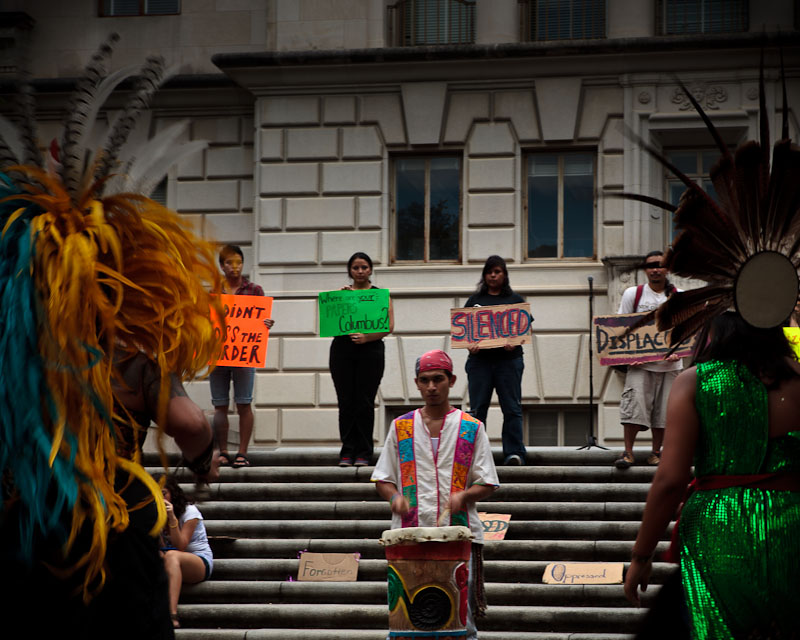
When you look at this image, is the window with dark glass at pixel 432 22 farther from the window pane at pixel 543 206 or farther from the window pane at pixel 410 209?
the window pane at pixel 543 206

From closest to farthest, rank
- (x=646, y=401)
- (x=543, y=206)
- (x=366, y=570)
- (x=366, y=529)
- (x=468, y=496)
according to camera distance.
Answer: (x=468, y=496) → (x=366, y=570) → (x=366, y=529) → (x=646, y=401) → (x=543, y=206)

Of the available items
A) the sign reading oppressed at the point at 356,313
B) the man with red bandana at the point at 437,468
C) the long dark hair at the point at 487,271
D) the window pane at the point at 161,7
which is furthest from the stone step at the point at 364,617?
the window pane at the point at 161,7

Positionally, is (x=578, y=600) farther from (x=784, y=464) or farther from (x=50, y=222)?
(x=50, y=222)

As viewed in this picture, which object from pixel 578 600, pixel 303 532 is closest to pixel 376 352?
pixel 303 532

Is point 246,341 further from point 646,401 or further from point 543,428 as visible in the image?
point 543,428

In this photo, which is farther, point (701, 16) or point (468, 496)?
point (701, 16)

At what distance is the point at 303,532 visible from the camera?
11227 millimetres

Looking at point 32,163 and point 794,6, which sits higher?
point 794,6

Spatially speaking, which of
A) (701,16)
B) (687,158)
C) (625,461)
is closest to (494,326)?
(625,461)

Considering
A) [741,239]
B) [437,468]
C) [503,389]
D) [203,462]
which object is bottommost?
[437,468]

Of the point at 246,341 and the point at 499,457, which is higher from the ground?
the point at 246,341

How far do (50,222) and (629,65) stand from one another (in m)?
15.7

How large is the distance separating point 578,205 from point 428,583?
1293 cm

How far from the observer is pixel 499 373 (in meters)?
12.0
